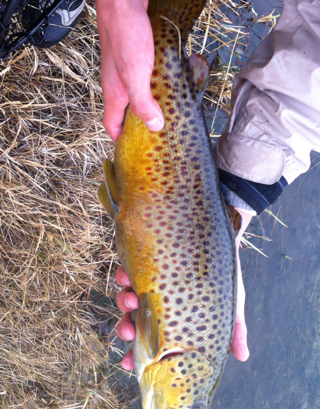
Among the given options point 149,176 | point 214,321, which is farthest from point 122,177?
point 214,321

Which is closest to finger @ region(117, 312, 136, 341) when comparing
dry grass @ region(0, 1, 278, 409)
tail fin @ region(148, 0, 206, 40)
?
dry grass @ region(0, 1, 278, 409)

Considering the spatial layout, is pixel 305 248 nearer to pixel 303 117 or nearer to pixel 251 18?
pixel 303 117

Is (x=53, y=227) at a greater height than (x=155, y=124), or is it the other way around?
(x=155, y=124)

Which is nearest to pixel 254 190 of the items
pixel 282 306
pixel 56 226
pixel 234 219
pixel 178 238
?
pixel 234 219

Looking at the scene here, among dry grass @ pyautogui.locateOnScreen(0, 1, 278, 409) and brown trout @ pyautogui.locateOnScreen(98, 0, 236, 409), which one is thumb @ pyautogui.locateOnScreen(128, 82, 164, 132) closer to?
brown trout @ pyautogui.locateOnScreen(98, 0, 236, 409)

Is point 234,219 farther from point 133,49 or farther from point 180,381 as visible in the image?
point 133,49

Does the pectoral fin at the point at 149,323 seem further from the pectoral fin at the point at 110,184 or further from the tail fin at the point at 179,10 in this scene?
the tail fin at the point at 179,10
